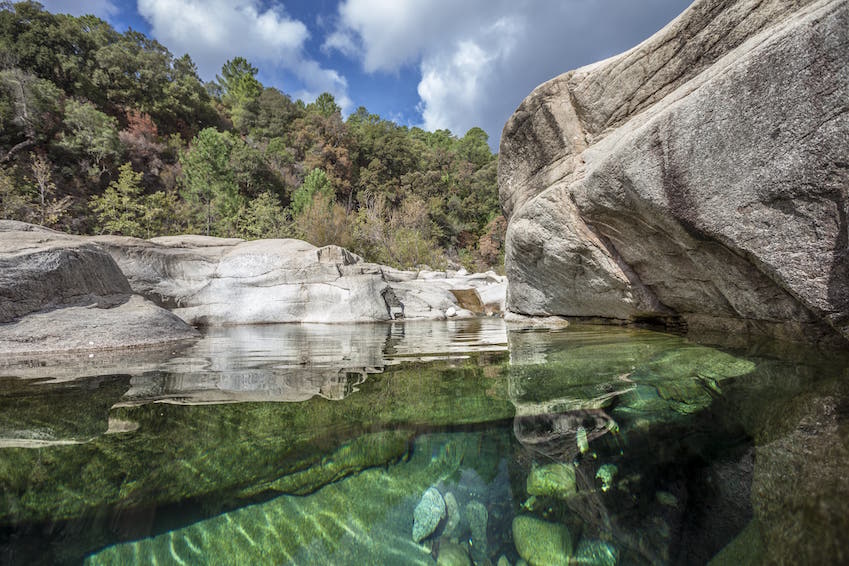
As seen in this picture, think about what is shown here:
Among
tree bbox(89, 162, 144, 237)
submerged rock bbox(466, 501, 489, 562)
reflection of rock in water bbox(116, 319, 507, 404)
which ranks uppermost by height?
tree bbox(89, 162, 144, 237)

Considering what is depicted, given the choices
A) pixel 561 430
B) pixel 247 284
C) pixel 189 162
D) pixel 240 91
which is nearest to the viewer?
pixel 561 430

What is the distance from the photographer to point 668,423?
5.81ft

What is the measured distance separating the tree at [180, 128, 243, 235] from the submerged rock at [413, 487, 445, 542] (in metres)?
20.5

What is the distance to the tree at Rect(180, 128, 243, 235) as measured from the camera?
19.7 metres

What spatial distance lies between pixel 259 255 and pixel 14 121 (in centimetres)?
1985

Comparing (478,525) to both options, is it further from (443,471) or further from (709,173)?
(709,173)

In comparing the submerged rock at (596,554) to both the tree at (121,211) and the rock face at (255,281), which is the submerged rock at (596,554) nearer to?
the rock face at (255,281)

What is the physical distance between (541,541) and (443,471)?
1.49ft

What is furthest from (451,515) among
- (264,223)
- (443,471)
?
(264,223)

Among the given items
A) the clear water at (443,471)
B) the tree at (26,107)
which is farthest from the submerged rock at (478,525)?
the tree at (26,107)

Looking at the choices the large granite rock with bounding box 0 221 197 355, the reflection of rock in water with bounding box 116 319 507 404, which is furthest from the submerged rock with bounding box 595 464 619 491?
the large granite rock with bounding box 0 221 197 355

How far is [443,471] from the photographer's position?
4.98 ft

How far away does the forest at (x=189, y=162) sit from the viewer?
17.5 meters

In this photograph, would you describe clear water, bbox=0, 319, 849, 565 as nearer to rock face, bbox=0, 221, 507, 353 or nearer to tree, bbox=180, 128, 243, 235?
rock face, bbox=0, 221, 507, 353
